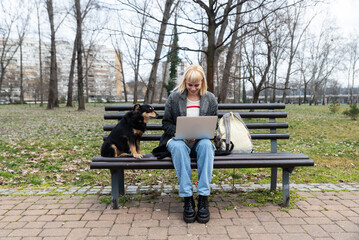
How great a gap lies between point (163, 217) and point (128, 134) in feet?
3.53

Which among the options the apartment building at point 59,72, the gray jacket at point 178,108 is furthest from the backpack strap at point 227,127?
Result: the apartment building at point 59,72

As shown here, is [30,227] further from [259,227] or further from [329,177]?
[329,177]

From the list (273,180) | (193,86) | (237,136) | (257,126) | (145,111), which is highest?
(193,86)

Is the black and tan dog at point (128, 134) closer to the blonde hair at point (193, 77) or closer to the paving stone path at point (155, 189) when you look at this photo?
the blonde hair at point (193, 77)

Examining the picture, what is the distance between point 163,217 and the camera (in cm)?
287

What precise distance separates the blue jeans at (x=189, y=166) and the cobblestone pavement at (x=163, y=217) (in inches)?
13.6

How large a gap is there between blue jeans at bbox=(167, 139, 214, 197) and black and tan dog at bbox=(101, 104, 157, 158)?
54 cm

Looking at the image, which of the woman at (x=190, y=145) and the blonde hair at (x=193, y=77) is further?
the blonde hair at (x=193, y=77)

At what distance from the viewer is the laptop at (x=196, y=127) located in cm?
284

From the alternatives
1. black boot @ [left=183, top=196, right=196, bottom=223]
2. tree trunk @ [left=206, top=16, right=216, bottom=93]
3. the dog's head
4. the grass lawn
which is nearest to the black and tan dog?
the dog's head

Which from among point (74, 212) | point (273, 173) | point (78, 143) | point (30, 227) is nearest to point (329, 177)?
point (273, 173)

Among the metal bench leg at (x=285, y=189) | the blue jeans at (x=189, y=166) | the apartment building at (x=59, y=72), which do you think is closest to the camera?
the blue jeans at (x=189, y=166)

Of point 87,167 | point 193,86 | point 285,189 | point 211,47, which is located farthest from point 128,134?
point 211,47

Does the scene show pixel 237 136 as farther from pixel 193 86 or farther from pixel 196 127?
pixel 193 86
